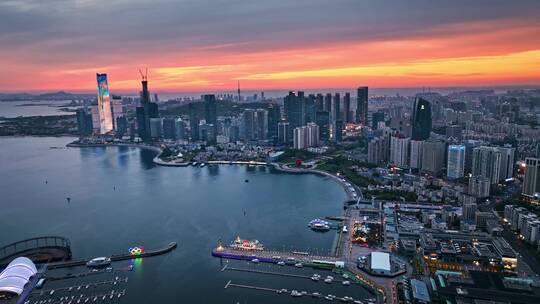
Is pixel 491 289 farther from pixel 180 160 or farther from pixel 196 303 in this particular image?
pixel 180 160

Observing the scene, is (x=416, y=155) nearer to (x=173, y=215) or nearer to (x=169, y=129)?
(x=173, y=215)

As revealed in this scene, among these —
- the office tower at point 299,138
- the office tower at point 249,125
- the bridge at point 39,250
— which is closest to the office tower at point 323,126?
the office tower at point 299,138

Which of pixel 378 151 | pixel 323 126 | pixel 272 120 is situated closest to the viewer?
pixel 378 151

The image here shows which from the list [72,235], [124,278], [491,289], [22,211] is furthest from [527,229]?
[22,211]

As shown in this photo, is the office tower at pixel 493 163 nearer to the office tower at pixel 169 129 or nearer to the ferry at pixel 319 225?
the ferry at pixel 319 225

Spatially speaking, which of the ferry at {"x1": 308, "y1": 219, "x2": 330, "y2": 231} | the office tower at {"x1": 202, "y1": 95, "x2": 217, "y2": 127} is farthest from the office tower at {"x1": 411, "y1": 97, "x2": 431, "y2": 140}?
the office tower at {"x1": 202, "y1": 95, "x2": 217, "y2": 127}

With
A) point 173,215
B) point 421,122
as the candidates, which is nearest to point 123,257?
point 173,215
